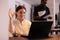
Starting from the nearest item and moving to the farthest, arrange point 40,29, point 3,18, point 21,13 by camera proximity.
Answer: point 3,18, point 40,29, point 21,13

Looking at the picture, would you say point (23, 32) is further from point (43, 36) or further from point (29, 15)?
point (29, 15)

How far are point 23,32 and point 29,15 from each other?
8.04 feet

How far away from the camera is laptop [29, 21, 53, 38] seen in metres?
1.33

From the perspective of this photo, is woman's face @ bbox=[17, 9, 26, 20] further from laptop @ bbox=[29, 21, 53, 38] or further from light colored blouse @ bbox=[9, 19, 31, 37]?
laptop @ bbox=[29, 21, 53, 38]

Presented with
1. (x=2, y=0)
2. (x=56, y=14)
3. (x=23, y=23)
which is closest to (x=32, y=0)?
(x=56, y=14)

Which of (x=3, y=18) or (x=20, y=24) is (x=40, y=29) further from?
(x=3, y=18)

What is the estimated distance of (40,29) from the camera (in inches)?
55.3

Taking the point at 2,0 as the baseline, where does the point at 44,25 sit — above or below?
below

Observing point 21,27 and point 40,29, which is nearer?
point 40,29

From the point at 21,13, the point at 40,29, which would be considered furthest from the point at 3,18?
the point at 21,13

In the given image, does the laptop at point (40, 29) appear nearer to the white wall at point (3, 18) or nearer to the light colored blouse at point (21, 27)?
the light colored blouse at point (21, 27)

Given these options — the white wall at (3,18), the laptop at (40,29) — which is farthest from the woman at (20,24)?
the white wall at (3,18)

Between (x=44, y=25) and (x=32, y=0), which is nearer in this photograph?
(x=44, y=25)

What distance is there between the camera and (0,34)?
36.8 inches
